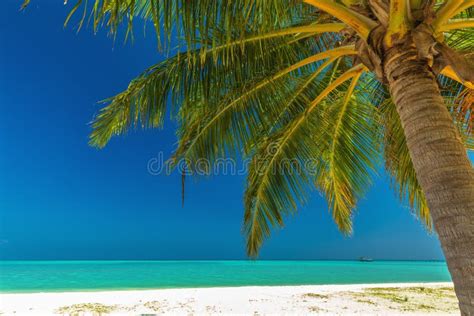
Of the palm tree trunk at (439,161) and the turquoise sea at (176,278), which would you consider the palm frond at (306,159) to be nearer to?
the palm tree trunk at (439,161)

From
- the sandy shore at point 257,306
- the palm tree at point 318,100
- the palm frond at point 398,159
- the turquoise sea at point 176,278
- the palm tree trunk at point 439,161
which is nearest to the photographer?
the palm tree trunk at point 439,161

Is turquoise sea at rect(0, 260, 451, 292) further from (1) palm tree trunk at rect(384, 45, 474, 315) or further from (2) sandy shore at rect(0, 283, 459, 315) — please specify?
(1) palm tree trunk at rect(384, 45, 474, 315)

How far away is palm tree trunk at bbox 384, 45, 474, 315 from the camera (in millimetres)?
1479

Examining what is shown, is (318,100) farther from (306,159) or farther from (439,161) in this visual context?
(439,161)

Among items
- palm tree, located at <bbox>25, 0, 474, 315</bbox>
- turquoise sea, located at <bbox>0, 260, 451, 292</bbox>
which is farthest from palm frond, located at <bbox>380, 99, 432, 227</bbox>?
turquoise sea, located at <bbox>0, 260, 451, 292</bbox>

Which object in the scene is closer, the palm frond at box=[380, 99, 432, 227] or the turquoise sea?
the palm frond at box=[380, 99, 432, 227]

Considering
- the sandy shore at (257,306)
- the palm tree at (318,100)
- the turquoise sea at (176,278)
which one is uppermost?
the palm tree at (318,100)

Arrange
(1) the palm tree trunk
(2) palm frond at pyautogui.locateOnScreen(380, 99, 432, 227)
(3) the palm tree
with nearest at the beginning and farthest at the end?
(1) the palm tree trunk
(3) the palm tree
(2) palm frond at pyautogui.locateOnScreen(380, 99, 432, 227)

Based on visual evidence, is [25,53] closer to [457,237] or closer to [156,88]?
[156,88]

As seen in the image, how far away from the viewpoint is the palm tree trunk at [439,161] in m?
1.48

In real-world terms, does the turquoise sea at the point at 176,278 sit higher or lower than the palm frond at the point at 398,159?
lower

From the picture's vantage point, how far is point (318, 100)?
11.5 feet

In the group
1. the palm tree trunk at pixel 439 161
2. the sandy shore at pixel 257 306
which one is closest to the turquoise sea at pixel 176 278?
the sandy shore at pixel 257 306

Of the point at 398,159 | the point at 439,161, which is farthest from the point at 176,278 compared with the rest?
the point at 439,161
